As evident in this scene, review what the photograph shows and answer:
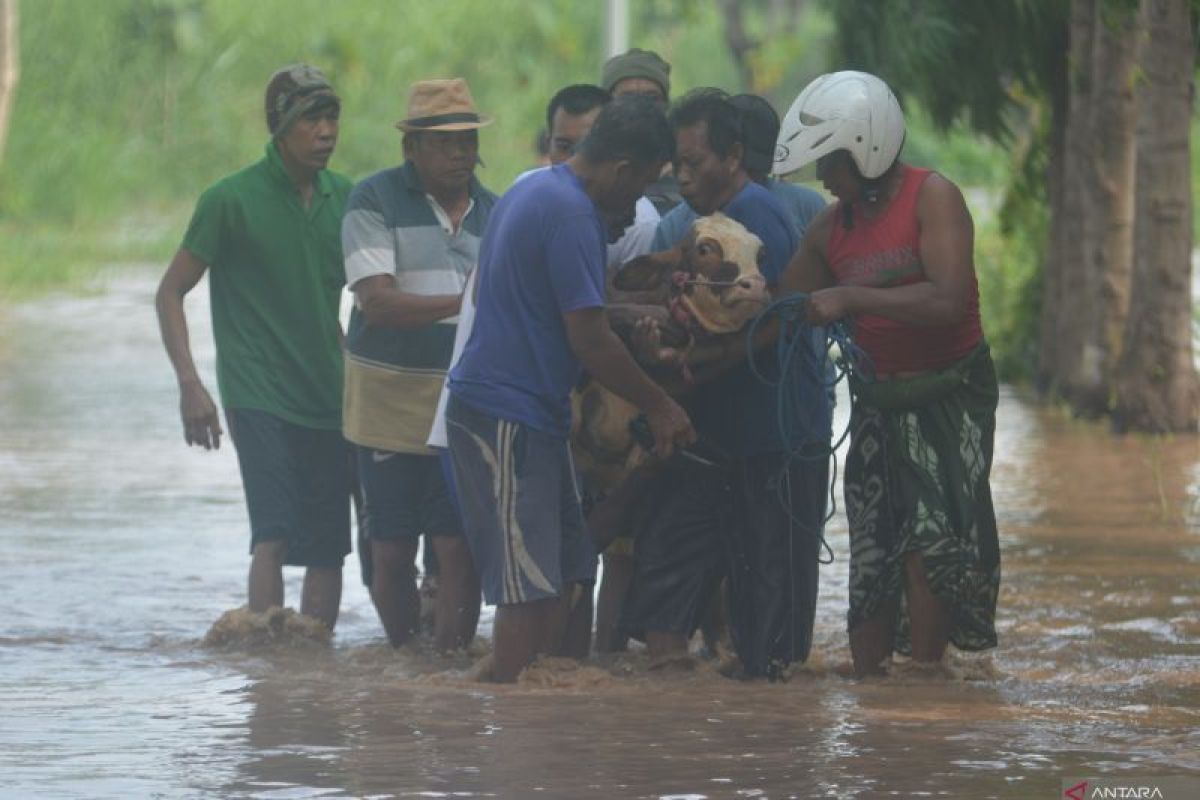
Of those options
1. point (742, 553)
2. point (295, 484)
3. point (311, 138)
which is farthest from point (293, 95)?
point (742, 553)

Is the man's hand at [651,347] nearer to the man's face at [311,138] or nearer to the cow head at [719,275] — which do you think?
the cow head at [719,275]

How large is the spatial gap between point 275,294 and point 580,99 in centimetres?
119

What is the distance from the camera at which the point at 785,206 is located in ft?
25.8

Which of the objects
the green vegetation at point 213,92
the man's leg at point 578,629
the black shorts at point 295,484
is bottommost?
the man's leg at point 578,629

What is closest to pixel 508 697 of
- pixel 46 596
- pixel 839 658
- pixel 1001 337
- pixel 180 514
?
pixel 839 658

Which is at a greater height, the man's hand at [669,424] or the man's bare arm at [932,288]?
the man's bare arm at [932,288]

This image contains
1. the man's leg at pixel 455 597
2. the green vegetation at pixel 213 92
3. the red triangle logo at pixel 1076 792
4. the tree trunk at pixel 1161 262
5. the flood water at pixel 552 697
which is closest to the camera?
the red triangle logo at pixel 1076 792

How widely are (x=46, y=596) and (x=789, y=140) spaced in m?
3.80

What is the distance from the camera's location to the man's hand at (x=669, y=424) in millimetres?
7281

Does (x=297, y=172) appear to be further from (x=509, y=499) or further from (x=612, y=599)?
(x=509, y=499)

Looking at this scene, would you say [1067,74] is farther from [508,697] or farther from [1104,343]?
[508,697]

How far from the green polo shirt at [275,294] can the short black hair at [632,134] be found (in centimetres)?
181

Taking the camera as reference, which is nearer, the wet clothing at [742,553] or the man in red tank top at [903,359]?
the man in red tank top at [903,359]

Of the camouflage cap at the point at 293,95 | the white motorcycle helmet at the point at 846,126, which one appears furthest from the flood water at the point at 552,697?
the camouflage cap at the point at 293,95
